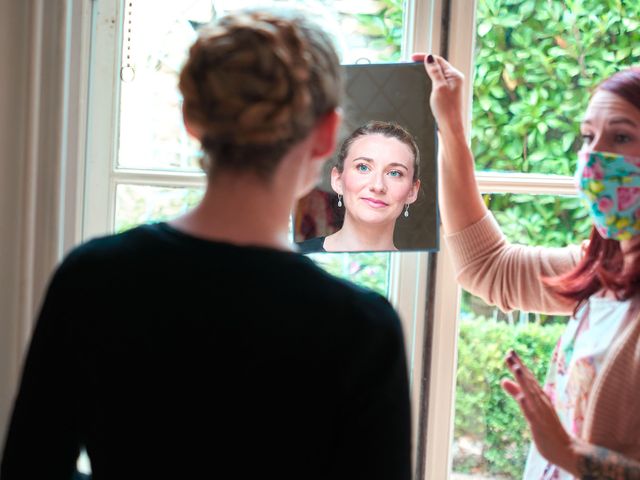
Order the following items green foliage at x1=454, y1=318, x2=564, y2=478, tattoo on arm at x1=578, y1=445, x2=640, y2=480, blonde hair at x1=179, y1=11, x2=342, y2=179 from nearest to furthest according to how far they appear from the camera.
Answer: blonde hair at x1=179, y1=11, x2=342, y2=179
tattoo on arm at x1=578, y1=445, x2=640, y2=480
green foliage at x1=454, y1=318, x2=564, y2=478

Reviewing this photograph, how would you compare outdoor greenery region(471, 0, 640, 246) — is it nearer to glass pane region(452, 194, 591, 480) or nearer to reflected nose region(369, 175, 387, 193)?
glass pane region(452, 194, 591, 480)

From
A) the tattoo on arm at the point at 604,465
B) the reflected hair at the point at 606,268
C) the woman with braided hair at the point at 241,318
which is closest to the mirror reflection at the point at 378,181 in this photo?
the reflected hair at the point at 606,268

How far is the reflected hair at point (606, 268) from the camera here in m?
1.25

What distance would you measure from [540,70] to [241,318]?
1085 mm

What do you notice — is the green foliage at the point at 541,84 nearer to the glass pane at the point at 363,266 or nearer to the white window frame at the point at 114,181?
the white window frame at the point at 114,181

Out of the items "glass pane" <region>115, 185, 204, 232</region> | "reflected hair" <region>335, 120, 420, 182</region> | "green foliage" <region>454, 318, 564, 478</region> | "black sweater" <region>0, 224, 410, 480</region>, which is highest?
"reflected hair" <region>335, 120, 420, 182</region>

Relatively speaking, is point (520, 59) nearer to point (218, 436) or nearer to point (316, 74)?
point (316, 74)

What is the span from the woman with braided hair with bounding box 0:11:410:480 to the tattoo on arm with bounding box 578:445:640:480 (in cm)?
41

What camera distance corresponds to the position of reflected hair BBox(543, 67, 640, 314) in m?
1.25

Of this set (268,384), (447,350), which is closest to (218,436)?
(268,384)

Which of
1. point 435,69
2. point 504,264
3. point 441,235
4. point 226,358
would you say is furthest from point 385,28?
point 226,358

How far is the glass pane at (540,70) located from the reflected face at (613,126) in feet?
1.20

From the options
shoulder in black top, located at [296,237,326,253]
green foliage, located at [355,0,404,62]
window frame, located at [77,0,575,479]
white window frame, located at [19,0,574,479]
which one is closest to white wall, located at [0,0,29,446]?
white window frame, located at [19,0,574,479]

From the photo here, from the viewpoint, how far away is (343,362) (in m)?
0.85
